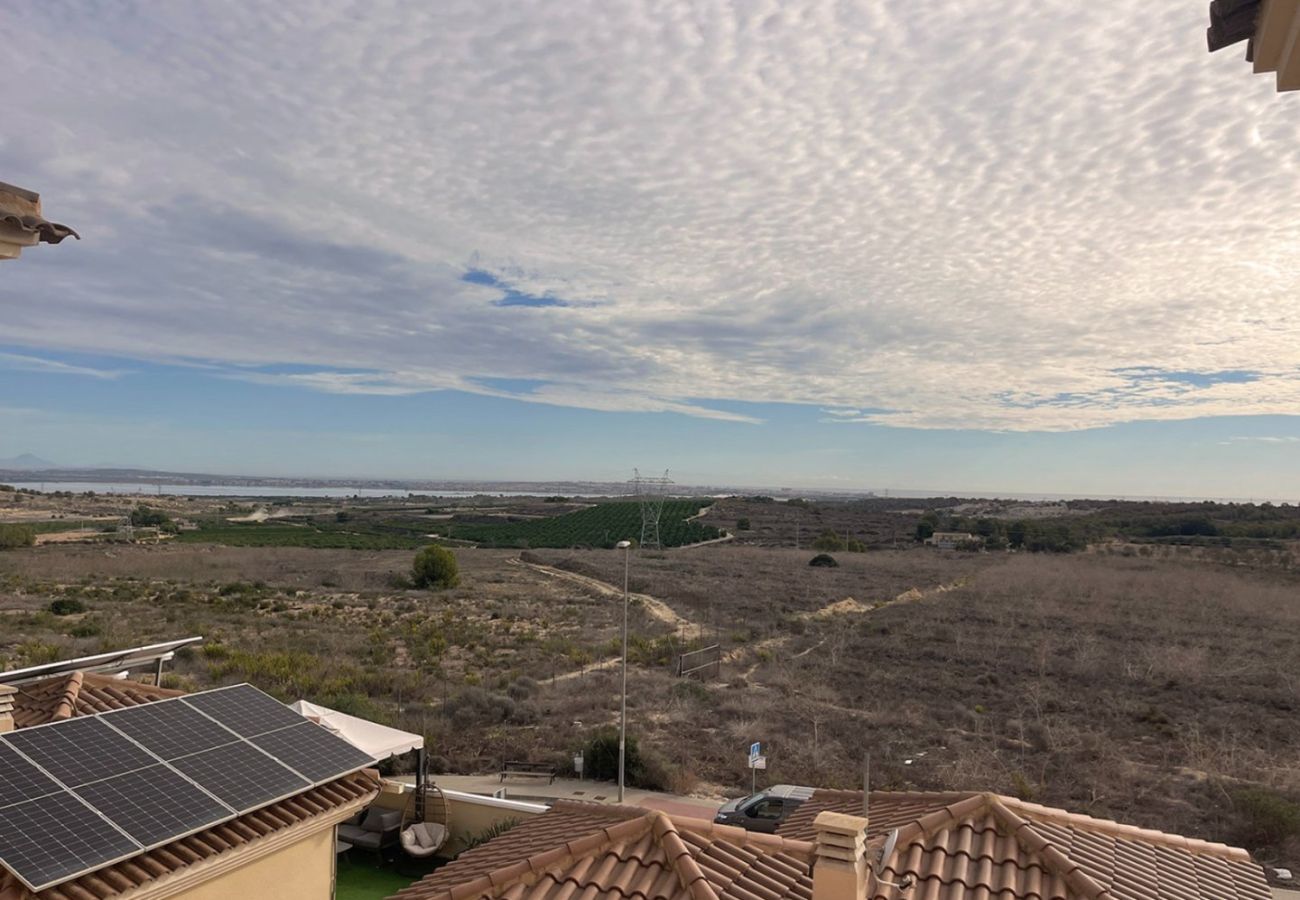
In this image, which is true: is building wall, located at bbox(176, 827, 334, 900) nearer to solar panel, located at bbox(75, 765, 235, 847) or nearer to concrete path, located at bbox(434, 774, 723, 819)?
solar panel, located at bbox(75, 765, 235, 847)

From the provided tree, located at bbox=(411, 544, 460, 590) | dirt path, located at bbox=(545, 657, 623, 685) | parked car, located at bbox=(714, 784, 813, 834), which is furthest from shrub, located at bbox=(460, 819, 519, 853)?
tree, located at bbox=(411, 544, 460, 590)

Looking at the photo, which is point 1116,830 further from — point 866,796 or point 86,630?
point 86,630

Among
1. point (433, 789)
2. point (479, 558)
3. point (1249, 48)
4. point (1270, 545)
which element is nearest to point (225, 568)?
point (479, 558)

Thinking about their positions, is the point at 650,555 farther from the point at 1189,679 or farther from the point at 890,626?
the point at 1189,679

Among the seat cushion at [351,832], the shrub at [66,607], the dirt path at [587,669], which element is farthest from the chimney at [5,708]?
the shrub at [66,607]

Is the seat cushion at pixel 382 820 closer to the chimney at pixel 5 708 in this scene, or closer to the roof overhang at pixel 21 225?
the chimney at pixel 5 708

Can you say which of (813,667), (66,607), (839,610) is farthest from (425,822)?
(839,610)
